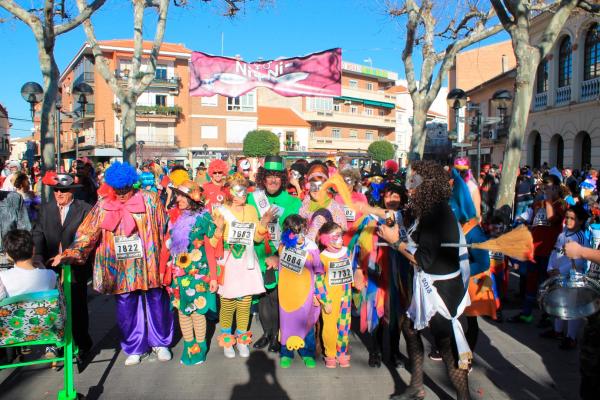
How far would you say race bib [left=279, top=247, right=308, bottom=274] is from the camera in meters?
4.64

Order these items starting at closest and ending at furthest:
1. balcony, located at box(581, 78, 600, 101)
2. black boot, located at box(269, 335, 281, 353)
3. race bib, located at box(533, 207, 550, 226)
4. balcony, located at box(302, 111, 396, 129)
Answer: black boot, located at box(269, 335, 281, 353), race bib, located at box(533, 207, 550, 226), balcony, located at box(581, 78, 600, 101), balcony, located at box(302, 111, 396, 129)

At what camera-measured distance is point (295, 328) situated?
478 centimetres

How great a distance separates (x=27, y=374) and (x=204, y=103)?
46.8 meters

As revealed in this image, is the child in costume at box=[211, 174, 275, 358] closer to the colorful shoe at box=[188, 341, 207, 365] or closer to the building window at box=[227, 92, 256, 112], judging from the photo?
the colorful shoe at box=[188, 341, 207, 365]

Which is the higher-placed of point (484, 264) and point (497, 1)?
point (497, 1)

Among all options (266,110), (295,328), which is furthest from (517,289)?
(266,110)

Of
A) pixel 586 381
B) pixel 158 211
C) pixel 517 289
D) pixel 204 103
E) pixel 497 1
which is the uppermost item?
pixel 204 103

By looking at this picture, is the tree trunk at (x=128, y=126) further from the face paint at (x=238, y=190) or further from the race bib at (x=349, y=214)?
the race bib at (x=349, y=214)

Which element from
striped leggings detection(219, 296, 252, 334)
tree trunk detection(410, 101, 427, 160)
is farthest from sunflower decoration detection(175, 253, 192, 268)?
tree trunk detection(410, 101, 427, 160)

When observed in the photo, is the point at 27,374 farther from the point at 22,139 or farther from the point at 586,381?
the point at 22,139

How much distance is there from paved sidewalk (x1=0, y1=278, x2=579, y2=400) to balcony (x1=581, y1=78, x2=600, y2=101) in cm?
1880

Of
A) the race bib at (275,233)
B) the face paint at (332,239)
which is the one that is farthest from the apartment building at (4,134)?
the face paint at (332,239)

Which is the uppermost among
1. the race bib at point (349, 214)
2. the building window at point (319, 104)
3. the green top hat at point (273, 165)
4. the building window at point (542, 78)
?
the building window at point (319, 104)

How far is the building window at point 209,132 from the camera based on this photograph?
50.0 m
